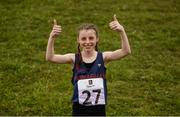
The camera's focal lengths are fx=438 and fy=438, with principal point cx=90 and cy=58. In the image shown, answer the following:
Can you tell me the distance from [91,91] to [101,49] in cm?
849

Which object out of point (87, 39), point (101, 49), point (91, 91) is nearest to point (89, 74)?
point (91, 91)

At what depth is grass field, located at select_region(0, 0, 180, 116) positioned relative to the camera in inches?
415

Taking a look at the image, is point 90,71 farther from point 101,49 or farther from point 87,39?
point 101,49

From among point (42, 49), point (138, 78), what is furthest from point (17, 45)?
point (138, 78)

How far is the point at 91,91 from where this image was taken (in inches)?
259

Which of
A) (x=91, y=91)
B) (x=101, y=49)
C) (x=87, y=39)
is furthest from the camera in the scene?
(x=101, y=49)

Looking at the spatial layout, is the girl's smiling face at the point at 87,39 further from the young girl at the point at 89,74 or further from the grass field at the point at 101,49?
the grass field at the point at 101,49

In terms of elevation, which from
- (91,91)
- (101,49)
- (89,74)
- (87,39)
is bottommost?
(101,49)

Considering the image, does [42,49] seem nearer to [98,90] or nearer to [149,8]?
[149,8]

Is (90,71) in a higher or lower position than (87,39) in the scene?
lower

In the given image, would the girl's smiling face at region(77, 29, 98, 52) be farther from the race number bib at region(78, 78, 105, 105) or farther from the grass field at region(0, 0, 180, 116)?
the grass field at region(0, 0, 180, 116)

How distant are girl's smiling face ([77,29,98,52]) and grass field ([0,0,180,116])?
145 inches

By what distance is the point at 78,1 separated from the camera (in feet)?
71.2

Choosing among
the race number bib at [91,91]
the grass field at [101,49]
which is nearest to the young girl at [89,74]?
the race number bib at [91,91]
